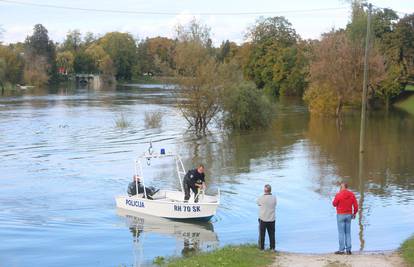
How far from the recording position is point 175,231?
2114 centimetres

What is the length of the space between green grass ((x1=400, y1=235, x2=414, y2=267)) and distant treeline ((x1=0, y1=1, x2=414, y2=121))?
36.3 meters

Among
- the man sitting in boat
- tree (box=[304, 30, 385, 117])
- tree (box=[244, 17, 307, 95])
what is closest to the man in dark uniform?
the man sitting in boat

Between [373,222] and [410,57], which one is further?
[410,57]

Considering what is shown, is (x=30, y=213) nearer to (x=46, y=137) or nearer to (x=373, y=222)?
(x=373, y=222)

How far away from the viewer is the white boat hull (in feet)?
71.5

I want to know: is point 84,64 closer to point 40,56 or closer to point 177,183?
point 40,56

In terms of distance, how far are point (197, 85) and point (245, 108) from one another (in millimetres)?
4456

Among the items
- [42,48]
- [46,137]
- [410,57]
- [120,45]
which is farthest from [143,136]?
[120,45]

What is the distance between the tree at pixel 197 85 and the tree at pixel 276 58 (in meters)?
45.6

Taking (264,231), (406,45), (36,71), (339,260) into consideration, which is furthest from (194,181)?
(36,71)

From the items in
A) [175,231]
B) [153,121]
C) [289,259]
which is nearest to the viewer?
[289,259]

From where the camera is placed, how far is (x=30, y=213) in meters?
23.5

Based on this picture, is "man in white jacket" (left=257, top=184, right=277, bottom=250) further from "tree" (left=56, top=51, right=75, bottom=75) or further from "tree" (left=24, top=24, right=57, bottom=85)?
"tree" (left=56, top=51, right=75, bottom=75)

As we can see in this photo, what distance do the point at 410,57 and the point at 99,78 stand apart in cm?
10997
